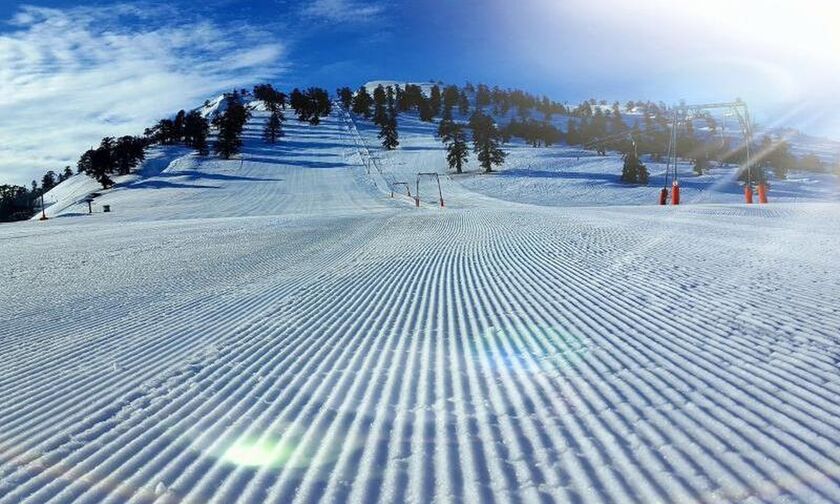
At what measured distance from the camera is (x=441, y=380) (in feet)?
14.7

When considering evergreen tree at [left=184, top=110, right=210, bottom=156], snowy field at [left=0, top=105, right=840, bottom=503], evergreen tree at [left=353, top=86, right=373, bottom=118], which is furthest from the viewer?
evergreen tree at [left=353, top=86, right=373, bottom=118]

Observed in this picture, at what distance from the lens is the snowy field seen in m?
2.94

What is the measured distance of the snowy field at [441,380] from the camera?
294 centimetres

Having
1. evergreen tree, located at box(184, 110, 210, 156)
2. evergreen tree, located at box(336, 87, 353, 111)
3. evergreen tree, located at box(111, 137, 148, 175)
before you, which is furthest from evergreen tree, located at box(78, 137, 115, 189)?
evergreen tree, located at box(336, 87, 353, 111)

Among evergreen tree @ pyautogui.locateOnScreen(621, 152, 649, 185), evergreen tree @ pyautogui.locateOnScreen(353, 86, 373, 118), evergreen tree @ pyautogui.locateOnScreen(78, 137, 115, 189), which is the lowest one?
evergreen tree @ pyautogui.locateOnScreen(621, 152, 649, 185)

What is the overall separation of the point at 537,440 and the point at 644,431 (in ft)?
2.17

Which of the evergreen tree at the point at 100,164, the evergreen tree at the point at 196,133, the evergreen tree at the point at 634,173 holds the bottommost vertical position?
the evergreen tree at the point at 634,173

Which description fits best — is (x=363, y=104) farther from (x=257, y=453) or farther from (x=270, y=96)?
(x=257, y=453)

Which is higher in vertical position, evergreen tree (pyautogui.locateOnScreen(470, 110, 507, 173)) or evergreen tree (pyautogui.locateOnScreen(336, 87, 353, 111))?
evergreen tree (pyautogui.locateOnScreen(336, 87, 353, 111))

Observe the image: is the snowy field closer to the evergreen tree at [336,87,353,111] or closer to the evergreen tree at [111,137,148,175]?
the evergreen tree at [111,137,148,175]

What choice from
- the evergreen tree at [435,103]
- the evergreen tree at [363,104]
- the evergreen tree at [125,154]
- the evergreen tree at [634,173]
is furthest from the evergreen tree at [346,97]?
the evergreen tree at [634,173]

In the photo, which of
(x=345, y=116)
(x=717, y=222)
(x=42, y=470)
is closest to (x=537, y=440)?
(x=42, y=470)

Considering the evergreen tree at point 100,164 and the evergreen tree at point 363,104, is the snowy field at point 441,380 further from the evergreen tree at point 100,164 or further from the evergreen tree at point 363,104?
the evergreen tree at point 363,104

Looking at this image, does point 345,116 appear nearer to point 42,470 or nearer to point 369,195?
point 369,195
